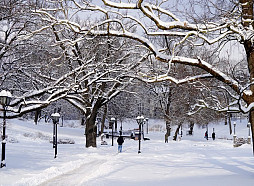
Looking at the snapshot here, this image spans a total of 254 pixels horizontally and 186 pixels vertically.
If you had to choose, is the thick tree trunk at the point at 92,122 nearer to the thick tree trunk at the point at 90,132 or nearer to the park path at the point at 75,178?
the thick tree trunk at the point at 90,132

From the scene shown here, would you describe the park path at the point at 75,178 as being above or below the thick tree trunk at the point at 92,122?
below

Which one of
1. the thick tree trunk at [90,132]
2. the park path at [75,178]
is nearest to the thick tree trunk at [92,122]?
the thick tree trunk at [90,132]

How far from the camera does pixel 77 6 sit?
35.0ft

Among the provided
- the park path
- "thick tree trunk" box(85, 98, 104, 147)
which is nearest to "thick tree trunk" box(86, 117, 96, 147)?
"thick tree trunk" box(85, 98, 104, 147)

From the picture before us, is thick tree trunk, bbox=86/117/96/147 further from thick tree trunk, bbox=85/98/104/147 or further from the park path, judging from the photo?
the park path

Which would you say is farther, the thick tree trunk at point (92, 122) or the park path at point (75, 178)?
the thick tree trunk at point (92, 122)

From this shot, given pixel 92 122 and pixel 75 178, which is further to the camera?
pixel 92 122

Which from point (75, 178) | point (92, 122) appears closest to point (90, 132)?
point (92, 122)

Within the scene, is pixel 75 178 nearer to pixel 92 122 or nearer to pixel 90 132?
pixel 92 122

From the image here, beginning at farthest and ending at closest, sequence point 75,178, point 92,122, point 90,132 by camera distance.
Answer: point 90,132, point 92,122, point 75,178

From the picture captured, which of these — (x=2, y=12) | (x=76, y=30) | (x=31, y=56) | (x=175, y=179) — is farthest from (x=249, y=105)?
(x=31, y=56)

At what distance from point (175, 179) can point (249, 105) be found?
3422mm

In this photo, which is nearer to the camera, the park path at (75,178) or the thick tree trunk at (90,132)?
the park path at (75,178)

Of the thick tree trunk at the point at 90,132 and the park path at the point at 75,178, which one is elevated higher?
the thick tree trunk at the point at 90,132
